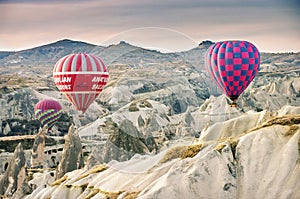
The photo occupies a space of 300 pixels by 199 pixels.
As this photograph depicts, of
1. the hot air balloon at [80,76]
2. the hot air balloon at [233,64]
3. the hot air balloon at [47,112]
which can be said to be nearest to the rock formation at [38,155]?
the hot air balloon at [47,112]

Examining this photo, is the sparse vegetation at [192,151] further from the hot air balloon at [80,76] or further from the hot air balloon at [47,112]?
the hot air balloon at [47,112]

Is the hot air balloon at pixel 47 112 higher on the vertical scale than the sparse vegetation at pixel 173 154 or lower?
lower

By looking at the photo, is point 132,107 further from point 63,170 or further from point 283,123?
point 283,123

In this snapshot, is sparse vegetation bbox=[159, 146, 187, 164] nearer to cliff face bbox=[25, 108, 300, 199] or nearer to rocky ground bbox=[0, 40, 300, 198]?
rocky ground bbox=[0, 40, 300, 198]

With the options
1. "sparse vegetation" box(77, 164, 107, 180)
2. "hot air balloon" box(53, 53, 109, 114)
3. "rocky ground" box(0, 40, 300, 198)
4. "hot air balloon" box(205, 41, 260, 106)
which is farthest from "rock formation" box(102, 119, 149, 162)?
"hot air balloon" box(205, 41, 260, 106)

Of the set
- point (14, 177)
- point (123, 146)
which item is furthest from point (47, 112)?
point (123, 146)
